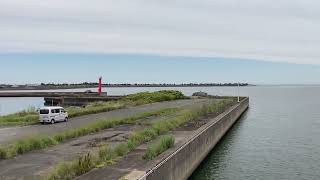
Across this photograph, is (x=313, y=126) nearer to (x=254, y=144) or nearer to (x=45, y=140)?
(x=254, y=144)

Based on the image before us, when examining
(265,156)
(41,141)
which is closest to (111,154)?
(41,141)

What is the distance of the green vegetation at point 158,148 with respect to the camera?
1645 centimetres

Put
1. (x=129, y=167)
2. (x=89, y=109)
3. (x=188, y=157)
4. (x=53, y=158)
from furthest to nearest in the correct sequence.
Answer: (x=89, y=109) < (x=188, y=157) < (x=53, y=158) < (x=129, y=167)

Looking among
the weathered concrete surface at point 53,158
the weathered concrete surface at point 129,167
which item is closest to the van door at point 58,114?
the weathered concrete surface at point 53,158

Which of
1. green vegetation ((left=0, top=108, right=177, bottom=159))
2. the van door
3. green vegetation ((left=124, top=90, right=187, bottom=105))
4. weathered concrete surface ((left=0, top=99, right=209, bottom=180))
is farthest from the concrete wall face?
green vegetation ((left=124, top=90, right=187, bottom=105))

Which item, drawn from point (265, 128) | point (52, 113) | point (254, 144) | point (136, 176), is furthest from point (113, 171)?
point (265, 128)

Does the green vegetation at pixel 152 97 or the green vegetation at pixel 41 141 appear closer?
the green vegetation at pixel 41 141

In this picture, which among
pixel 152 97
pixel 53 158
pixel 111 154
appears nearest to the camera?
pixel 111 154

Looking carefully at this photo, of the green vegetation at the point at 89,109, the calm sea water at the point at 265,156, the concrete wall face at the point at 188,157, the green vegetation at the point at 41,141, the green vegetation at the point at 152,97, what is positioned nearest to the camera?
the concrete wall face at the point at 188,157

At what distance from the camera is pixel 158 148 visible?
17641 millimetres

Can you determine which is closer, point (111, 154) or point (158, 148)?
point (111, 154)

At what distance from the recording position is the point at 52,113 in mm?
30703

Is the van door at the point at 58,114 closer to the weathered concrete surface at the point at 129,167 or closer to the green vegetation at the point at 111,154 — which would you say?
the green vegetation at the point at 111,154

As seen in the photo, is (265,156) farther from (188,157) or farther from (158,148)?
(158,148)
